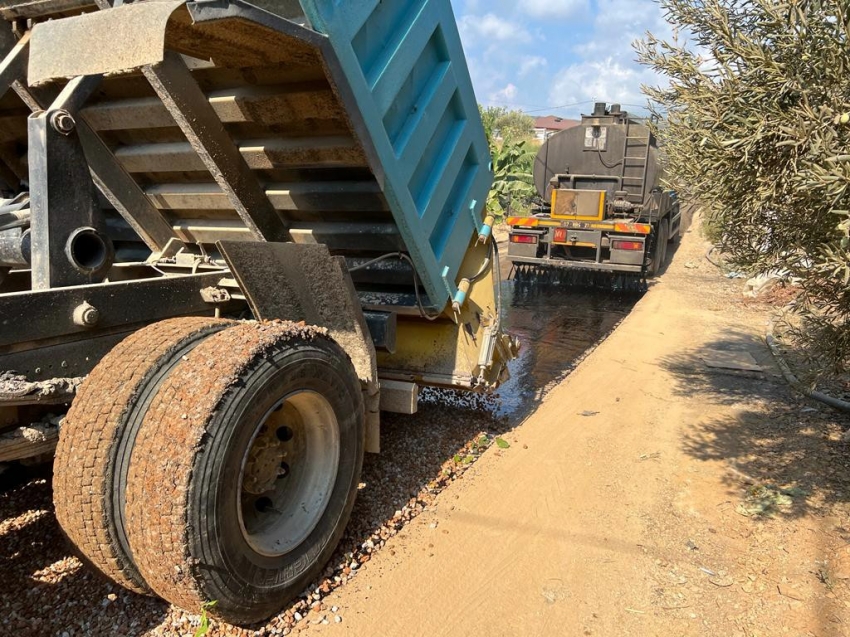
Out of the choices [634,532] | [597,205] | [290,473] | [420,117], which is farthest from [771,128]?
[597,205]

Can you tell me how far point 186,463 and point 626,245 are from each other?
10296mm

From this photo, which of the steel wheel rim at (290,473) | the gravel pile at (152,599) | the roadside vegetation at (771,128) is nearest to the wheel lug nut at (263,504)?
the steel wheel rim at (290,473)

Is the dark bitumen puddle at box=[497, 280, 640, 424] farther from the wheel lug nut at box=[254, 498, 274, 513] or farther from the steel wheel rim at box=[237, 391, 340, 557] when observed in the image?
the wheel lug nut at box=[254, 498, 274, 513]

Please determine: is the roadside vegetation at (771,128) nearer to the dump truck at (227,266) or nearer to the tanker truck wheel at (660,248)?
the dump truck at (227,266)

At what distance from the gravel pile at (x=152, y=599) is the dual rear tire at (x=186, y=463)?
319mm

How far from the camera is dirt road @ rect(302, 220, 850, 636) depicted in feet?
9.66

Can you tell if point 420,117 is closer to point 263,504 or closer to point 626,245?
point 263,504

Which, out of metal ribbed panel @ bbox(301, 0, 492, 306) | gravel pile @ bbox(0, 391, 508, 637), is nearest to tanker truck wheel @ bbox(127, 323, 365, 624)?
gravel pile @ bbox(0, 391, 508, 637)

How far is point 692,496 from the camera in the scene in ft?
13.6

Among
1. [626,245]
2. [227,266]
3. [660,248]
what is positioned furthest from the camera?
[660,248]

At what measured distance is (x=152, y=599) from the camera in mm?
2859

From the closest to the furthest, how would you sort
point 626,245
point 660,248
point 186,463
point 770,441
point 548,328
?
point 186,463, point 770,441, point 548,328, point 626,245, point 660,248

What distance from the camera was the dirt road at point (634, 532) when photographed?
116 inches

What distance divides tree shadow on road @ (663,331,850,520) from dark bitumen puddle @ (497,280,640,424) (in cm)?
138
